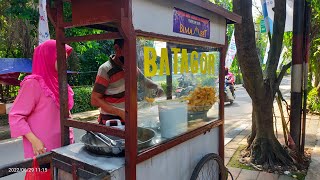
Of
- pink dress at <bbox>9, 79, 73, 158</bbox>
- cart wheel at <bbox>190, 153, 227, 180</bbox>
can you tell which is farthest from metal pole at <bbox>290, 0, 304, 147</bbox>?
pink dress at <bbox>9, 79, 73, 158</bbox>

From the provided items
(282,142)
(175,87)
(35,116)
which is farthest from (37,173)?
(282,142)

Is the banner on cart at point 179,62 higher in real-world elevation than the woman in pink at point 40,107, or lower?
higher

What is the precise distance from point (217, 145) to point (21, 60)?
293 inches

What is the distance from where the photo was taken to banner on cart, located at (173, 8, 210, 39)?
2218 millimetres

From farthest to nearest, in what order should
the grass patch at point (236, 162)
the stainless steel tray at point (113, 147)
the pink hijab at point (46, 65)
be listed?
the grass patch at point (236, 162)
the pink hijab at point (46, 65)
the stainless steel tray at point (113, 147)

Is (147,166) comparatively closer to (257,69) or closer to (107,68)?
(107,68)

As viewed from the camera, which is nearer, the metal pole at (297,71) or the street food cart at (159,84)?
the street food cart at (159,84)

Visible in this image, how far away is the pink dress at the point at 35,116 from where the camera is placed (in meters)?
Result: 2.15

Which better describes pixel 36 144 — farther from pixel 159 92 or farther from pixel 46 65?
pixel 159 92

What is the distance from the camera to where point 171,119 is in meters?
2.43

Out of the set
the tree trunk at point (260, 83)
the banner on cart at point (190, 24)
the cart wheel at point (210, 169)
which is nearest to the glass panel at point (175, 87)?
the banner on cart at point (190, 24)

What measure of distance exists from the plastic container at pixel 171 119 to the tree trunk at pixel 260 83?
1.88m

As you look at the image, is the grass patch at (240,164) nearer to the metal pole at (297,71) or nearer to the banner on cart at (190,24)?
the metal pole at (297,71)

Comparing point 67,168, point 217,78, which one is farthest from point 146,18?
point 217,78
